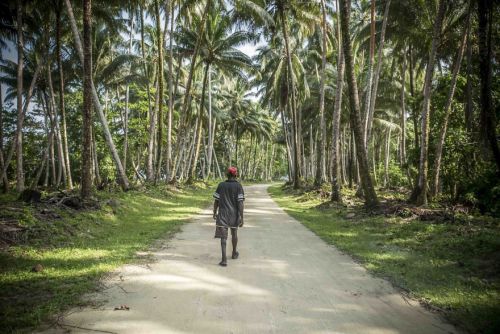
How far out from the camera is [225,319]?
12.6 ft

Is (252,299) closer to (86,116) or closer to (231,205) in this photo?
(231,205)

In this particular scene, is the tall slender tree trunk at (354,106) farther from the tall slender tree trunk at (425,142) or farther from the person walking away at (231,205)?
the person walking away at (231,205)

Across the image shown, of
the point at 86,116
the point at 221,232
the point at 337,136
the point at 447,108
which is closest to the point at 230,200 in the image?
the point at 221,232

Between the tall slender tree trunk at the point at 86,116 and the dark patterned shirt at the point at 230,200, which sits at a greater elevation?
the tall slender tree trunk at the point at 86,116

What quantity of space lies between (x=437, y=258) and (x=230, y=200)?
13.6 ft

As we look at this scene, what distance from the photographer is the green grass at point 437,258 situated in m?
4.44

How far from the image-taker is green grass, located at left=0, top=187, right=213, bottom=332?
4.05 meters

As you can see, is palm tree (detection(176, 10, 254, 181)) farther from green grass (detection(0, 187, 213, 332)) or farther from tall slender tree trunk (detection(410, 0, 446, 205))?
green grass (detection(0, 187, 213, 332))

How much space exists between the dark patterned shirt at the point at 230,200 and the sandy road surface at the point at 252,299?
2.60 feet

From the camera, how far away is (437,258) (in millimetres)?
6578

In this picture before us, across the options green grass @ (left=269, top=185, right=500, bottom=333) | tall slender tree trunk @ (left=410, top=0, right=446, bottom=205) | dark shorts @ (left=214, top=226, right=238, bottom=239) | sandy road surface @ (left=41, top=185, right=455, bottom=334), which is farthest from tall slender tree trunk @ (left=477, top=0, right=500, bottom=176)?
tall slender tree trunk @ (left=410, top=0, right=446, bottom=205)

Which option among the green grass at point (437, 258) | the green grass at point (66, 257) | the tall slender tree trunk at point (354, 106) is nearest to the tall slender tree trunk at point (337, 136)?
the tall slender tree trunk at point (354, 106)

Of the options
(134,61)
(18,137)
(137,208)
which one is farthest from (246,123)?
(137,208)

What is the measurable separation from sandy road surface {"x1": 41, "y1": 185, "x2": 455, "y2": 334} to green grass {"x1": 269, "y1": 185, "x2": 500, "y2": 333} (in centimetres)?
39
